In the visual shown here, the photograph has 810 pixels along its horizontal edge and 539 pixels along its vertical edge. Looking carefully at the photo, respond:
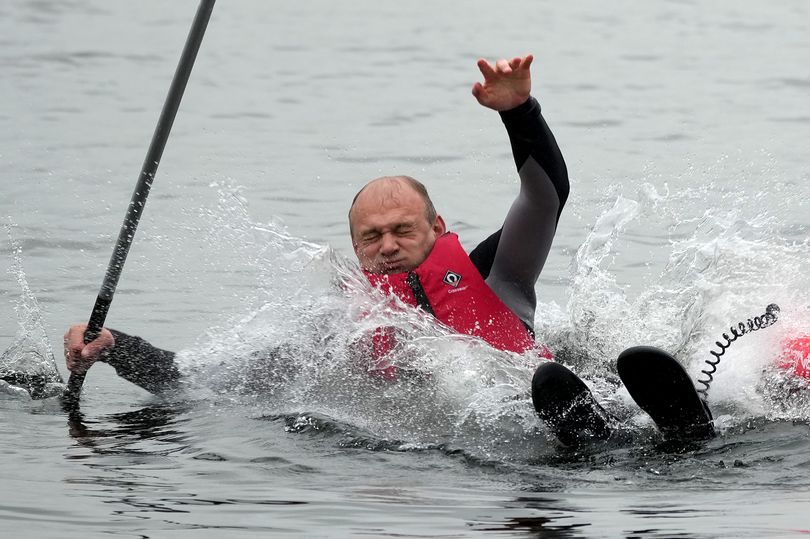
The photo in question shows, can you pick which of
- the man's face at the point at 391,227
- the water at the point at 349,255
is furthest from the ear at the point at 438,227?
the water at the point at 349,255

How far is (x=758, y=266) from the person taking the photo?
7.71 metres

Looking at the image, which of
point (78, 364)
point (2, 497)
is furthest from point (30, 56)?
point (2, 497)

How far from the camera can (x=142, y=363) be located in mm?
7043

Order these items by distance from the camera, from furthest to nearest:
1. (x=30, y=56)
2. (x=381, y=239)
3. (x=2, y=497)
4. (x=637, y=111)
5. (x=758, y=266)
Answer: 1. (x=30, y=56)
2. (x=637, y=111)
3. (x=758, y=266)
4. (x=381, y=239)
5. (x=2, y=497)

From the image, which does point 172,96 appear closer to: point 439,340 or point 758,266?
point 439,340

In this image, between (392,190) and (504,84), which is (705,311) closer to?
(392,190)

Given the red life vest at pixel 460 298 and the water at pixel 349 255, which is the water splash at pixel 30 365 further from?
the red life vest at pixel 460 298

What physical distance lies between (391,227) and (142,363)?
143cm

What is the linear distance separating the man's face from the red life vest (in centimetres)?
13

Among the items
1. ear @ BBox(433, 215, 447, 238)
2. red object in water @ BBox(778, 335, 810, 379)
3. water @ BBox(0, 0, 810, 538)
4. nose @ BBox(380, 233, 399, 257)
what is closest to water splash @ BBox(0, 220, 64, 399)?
water @ BBox(0, 0, 810, 538)

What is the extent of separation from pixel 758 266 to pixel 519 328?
1.74m

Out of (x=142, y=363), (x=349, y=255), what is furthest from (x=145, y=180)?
(x=349, y=255)

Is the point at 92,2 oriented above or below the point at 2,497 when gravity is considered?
above

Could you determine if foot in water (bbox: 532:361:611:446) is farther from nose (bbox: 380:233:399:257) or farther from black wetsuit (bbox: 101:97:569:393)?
nose (bbox: 380:233:399:257)
